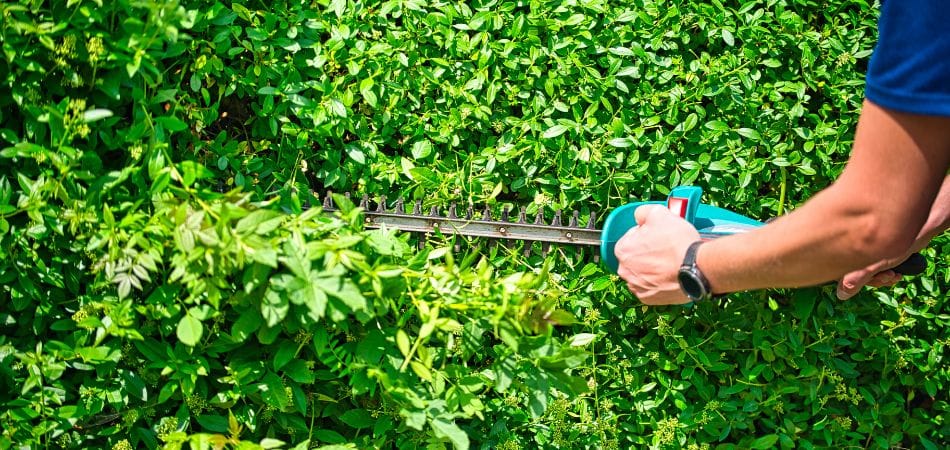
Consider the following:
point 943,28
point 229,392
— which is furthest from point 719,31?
point 229,392

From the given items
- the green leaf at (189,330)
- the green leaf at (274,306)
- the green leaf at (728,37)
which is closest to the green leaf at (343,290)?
the green leaf at (274,306)

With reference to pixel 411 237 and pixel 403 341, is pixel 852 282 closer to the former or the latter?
pixel 411 237

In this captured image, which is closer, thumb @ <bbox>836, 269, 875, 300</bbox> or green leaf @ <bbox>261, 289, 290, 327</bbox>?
green leaf @ <bbox>261, 289, 290, 327</bbox>

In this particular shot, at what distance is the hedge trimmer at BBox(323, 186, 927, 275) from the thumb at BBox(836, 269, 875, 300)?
0.44 ft

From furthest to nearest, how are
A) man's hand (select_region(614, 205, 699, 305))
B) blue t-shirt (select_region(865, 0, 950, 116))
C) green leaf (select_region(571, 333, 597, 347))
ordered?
green leaf (select_region(571, 333, 597, 347))
man's hand (select_region(614, 205, 699, 305))
blue t-shirt (select_region(865, 0, 950, 116))

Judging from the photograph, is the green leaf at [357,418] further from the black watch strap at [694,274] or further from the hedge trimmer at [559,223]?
the black watch strap at [694,274]

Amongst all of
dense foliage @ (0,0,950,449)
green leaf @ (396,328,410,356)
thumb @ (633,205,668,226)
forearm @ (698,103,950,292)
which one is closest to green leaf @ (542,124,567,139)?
dense foliage @ (0,0,950,449)

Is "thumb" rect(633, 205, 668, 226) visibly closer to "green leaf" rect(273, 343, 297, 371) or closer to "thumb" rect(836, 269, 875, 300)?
"thumb" rect(836, 269, 875, 300)

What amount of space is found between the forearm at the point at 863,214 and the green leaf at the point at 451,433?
75 cm

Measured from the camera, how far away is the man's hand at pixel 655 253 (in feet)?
7.15

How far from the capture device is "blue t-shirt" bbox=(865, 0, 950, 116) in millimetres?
1442

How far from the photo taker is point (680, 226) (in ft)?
7.36

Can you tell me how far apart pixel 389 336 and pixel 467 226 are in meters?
0.54

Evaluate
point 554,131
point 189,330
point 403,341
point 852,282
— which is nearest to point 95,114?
point 189,330
